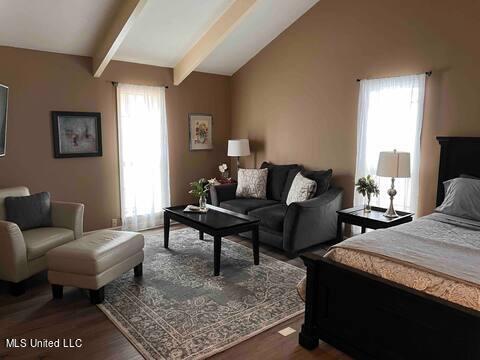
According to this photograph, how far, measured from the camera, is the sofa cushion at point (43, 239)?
3.34 meters

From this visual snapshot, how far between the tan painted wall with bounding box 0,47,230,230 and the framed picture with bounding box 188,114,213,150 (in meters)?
0.11

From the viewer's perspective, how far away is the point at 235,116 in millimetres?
6355

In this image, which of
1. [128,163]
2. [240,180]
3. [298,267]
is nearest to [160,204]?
[128,163]

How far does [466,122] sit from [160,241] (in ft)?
12.6

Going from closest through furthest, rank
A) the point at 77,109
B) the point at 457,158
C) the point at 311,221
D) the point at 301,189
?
1. the point at 457,158
2. the point at 311,221
3. the point at 301,189
4. the point at 77,109

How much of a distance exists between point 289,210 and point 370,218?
876mm

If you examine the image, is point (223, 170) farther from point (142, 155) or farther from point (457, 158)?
point (457, 158)

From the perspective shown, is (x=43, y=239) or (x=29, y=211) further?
(x=29, y=211)

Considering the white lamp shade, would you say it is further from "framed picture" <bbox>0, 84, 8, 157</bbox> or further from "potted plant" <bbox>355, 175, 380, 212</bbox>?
"framed picture" <bbox>0, 84, 8, 157</bbox>

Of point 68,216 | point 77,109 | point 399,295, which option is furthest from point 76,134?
point 399,295

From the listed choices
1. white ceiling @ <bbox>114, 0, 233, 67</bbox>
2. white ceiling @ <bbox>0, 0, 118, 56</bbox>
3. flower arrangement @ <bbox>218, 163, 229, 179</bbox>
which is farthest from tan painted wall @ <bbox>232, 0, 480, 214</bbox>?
white ceiling @ <bbox>0, 0, 118, 56</bbox>

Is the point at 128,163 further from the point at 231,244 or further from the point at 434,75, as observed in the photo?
Answer: the point at 434,75

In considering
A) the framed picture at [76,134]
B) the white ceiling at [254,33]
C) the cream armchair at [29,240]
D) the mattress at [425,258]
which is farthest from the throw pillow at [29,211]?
the white ceiling at [254,33]

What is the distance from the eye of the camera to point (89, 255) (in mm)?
2996
